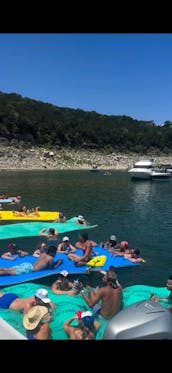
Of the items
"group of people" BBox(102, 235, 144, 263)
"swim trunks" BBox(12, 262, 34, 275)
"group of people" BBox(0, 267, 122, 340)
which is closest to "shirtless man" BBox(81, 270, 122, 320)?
"group of people" BBox(0, 267, 122, 340)

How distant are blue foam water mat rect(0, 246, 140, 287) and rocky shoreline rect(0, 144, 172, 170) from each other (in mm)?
64238

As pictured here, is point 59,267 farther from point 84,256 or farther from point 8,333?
point 8,333

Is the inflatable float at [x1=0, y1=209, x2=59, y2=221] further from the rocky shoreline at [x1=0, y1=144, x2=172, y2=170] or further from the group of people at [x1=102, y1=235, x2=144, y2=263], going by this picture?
the rocky shoreline at [x1=0, y1=144, x2=172, y2=170]

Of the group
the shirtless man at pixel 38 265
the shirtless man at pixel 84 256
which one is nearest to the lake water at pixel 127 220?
the shirtless man at pixel 84 256

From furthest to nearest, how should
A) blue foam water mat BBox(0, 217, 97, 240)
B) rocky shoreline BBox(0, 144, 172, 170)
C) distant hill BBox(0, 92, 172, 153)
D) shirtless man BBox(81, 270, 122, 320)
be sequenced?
distant hill BBox(0, 92, 172, 153) → rocky shoreline BBox(0, 144, 172, 170) → blue foam water mat BBox(0, 217, 97, 240) → shirtless man BBox(81, 270, 122, 320)

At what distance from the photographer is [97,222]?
79.9 ft

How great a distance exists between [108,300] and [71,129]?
9868cm

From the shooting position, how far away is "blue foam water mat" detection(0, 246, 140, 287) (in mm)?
12578

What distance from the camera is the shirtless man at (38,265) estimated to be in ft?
42.7

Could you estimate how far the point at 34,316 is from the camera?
8.55m

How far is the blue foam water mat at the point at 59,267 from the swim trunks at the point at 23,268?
0.18 meters

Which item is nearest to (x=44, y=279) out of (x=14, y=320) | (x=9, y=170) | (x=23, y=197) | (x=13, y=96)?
(x=14, y=320)
